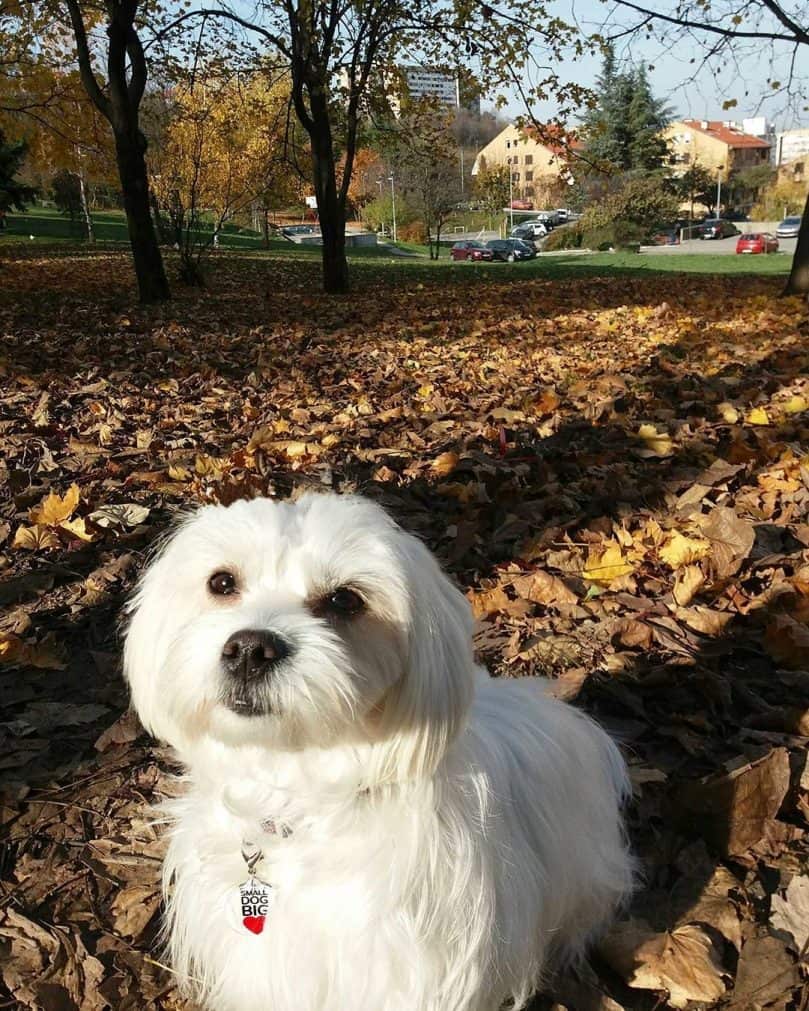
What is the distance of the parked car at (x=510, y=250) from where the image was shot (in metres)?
48.2

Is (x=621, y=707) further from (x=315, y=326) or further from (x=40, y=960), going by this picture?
(x=315, y=326)

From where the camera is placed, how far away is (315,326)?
1230 cm

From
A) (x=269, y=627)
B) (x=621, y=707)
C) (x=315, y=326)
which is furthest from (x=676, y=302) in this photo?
(x=269, y=627)

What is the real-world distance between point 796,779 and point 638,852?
0.63 m

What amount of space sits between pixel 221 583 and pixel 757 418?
5.41 metres

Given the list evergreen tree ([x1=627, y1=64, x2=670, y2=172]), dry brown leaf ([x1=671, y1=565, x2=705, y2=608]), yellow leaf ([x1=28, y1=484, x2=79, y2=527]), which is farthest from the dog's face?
evergreen tree ([x1=627, y1=64, x2=670, y2=172])

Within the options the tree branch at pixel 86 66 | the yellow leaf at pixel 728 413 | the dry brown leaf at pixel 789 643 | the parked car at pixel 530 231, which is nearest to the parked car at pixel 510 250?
the parked car at pixel 530 231

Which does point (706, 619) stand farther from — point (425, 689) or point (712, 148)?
point (712, 148)

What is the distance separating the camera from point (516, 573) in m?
4.20

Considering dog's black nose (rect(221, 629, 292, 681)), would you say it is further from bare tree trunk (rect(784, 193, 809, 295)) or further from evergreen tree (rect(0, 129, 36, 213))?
evergreen tree (rect(0, 129, 36, 213))

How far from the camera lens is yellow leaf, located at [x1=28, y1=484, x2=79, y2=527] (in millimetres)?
4660

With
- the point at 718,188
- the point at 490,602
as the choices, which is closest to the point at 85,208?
the point at 490,602

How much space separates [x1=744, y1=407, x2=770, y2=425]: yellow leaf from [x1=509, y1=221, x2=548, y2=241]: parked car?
183ft

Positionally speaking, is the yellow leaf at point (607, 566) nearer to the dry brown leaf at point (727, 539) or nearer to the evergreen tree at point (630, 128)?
the dry brown leaf at point (727, 539)
